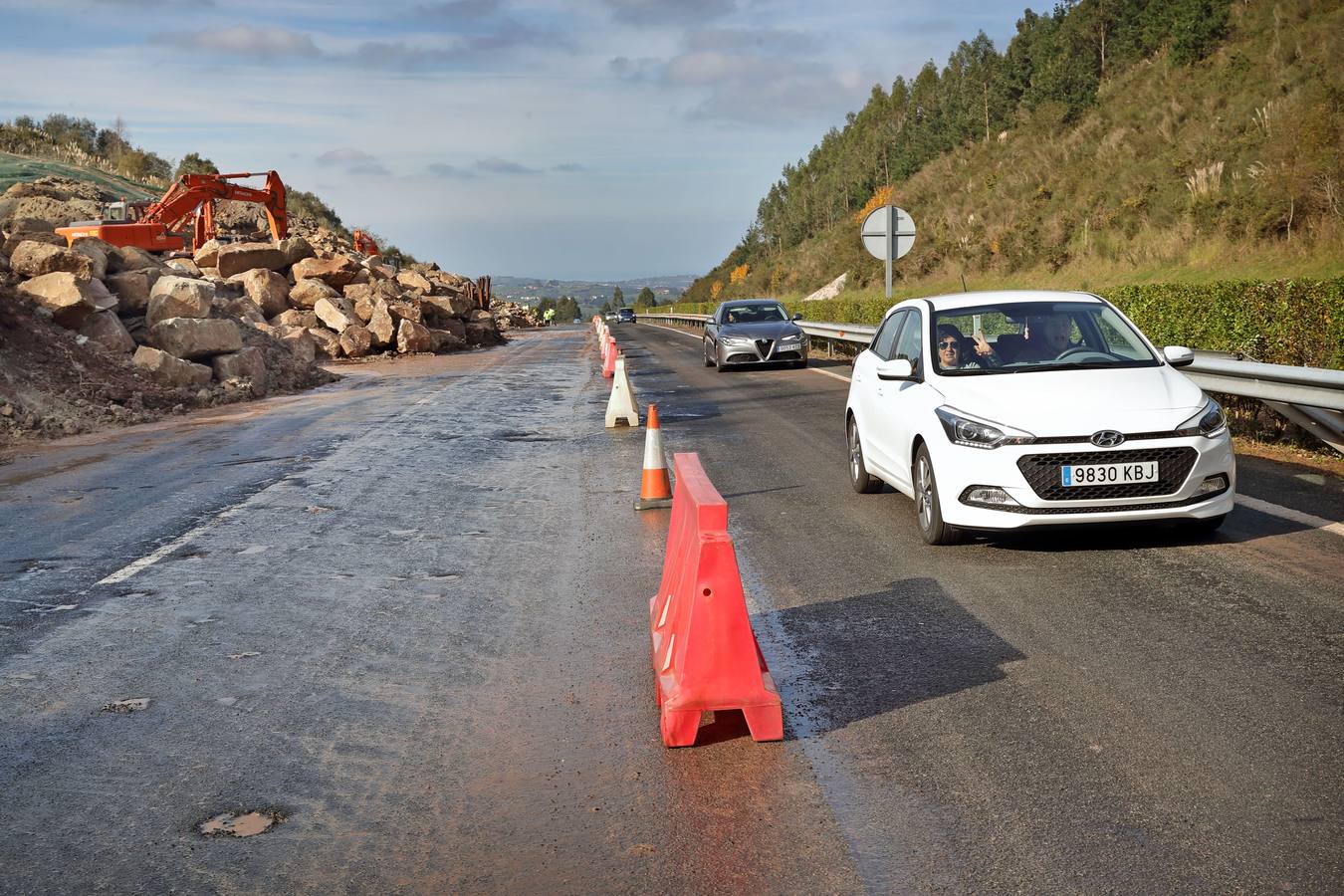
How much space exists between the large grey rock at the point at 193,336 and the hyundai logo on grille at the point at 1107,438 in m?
18.8

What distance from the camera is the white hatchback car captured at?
24.2 feet

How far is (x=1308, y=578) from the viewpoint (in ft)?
22.0

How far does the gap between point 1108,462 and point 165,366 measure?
18089 mm

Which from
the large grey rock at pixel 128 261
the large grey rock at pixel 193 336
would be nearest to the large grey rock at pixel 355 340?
the large grey rock at pixel 128 261

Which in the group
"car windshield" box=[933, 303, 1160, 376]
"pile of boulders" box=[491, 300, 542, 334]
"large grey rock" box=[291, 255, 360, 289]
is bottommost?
"pile of boulders" box=[491, 300, 542, 334]

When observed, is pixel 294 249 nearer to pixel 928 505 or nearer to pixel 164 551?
pixel 164 551

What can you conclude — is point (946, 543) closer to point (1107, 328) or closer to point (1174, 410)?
point (1174, 410)

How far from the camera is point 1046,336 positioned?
8836 millimetres

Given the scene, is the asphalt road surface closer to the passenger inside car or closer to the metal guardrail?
the metal guardrail

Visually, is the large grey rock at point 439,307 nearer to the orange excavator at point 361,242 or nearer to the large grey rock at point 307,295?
the large grey rock at point 307,295

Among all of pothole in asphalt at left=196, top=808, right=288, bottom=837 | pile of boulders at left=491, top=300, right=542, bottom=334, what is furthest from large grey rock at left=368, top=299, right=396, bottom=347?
pile of boulders at left=491, top=300, right=542, bottom=334

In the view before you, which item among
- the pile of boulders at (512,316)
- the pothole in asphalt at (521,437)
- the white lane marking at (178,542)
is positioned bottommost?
the pile of boulders at (512,316)

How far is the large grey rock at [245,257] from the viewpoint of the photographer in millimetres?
36531

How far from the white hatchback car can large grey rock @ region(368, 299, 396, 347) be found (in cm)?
2907
